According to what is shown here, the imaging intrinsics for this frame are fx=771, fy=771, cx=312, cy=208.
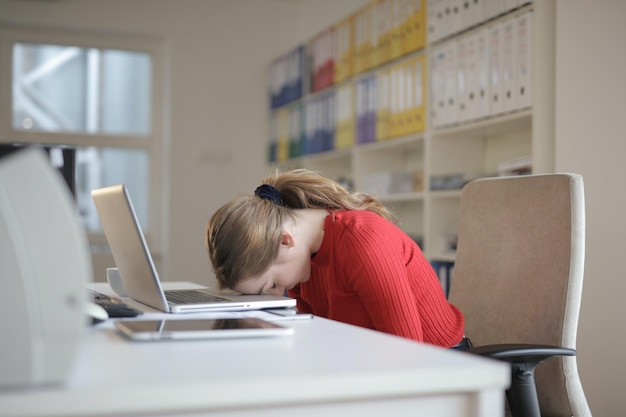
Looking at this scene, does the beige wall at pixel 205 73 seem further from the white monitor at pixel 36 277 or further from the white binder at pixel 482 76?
the white monitor at pixel 36 277

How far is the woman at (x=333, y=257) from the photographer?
136cm

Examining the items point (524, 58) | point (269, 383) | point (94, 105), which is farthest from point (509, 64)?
point (94, 105)

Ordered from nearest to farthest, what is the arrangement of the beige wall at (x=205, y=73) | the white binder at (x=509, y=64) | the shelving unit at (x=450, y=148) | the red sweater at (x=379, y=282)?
the red sweater at (x=379, y=282), the shelving unit at (x=450, y=148), the white binder at (x=509, y=64), the beige wall at (x=205, y=73)

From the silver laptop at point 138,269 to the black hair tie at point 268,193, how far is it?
0.20m

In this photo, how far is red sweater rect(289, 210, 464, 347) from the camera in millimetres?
1340

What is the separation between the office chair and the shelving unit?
0.85 m

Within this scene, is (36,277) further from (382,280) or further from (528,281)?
(528,281)

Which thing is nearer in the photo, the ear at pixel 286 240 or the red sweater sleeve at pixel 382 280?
the red sweater sleeve at pixel 382 280

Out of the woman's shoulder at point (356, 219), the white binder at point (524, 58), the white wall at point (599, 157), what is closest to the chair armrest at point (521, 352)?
the woman's shoulder at point (356, 219)

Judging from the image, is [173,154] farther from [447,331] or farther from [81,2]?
[447,331]

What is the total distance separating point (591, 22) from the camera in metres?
2.49

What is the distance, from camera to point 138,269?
4.44 feet

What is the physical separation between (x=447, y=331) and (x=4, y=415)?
1.04 metres

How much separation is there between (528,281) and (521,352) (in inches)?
11.2
